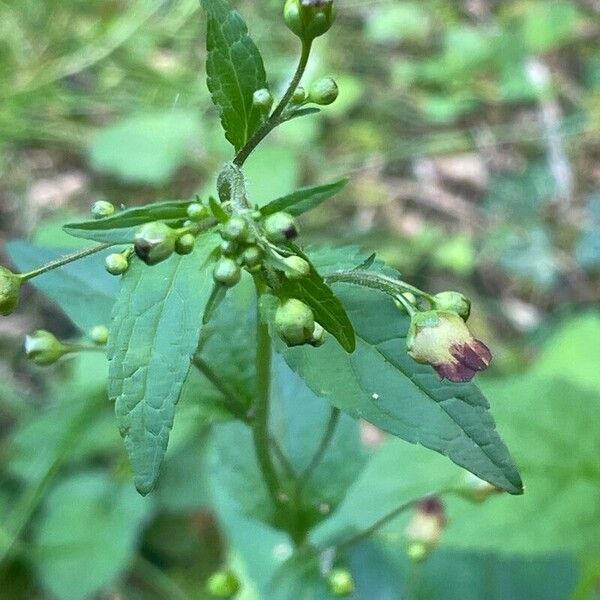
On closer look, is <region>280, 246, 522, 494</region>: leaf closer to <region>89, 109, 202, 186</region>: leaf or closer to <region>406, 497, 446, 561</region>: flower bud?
<region>406, 497, 446, 561</region>: flower bud

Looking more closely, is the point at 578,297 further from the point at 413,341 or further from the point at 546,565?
Answer: the point at 413,341

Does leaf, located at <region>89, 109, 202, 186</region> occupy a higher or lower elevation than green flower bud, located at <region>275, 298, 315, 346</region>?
lower

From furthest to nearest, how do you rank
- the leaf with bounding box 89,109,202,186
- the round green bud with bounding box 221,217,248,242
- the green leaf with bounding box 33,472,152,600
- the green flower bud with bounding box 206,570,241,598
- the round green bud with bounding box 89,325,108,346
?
the leaf with bounding box 89,109,202,186, the green leaf with bounding box 33,472,152,600, the green flower bud with bounding box 206,570,241,598, the round green bud with bounding box 89,325,108,346, the round green bud with bounding box 221,217,248,242

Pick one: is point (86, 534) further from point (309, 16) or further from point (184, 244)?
point (309, 16)

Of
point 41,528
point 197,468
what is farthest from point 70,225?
point 41,528

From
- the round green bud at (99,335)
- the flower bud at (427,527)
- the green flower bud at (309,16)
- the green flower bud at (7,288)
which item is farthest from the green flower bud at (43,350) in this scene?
the flower bud at (427,527)

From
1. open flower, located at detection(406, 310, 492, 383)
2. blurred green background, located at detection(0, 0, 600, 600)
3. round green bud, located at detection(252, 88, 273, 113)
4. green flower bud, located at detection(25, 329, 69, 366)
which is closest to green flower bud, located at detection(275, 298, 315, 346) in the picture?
open flower, located at detection(406, 310, 492, 383)
